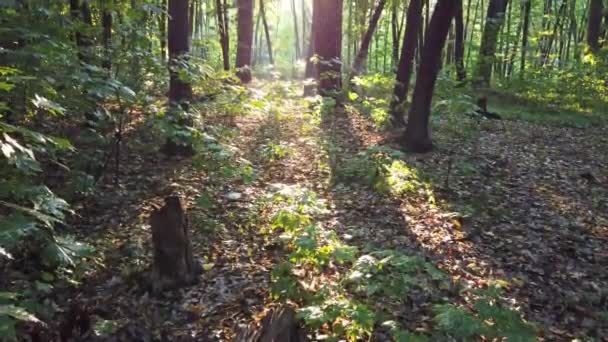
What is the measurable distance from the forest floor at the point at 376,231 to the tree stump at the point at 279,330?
603 mm

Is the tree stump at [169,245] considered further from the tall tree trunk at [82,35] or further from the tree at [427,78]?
the tree at [427,78]

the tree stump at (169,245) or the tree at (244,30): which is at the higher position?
the tree at (244,30)

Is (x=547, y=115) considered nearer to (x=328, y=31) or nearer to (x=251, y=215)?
(x=328, y=31)

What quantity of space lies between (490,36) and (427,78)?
751cm

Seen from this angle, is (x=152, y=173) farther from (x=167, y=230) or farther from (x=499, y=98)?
(x=499, y=98)

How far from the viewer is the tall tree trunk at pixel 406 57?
939cm

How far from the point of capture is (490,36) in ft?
46.3

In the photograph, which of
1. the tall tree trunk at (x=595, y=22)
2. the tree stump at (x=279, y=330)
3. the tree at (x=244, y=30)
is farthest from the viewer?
the tall tree trunk at (x=595, y=22)

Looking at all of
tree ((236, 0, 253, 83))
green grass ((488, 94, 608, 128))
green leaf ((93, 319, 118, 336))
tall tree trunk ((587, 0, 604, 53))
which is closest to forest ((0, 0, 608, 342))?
green leaf ((93, 319, 118, 336))

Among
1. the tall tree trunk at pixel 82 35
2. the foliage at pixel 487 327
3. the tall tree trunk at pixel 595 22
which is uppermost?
the tall tree trunk at pixel 595 22

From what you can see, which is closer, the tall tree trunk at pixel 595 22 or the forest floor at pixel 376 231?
the forest floor at pixel 376 231

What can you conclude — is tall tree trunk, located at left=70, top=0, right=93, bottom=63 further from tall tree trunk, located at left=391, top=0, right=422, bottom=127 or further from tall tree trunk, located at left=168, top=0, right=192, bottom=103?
tall tree trunk, located at left=391, top=0, right=422, bottom=127

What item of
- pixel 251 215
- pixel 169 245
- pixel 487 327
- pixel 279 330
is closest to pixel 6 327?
pixel 279 330

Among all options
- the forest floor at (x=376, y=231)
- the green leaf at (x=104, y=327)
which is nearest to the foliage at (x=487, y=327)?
the forest floor at (x=376, y=231)
